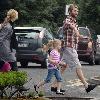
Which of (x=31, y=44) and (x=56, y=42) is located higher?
(x=56, y=42)

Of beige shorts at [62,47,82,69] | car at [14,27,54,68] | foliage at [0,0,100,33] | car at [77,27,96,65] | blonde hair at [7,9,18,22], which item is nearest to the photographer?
blonde hair at [7,9,18,22]

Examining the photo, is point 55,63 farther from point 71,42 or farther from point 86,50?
point 86,50

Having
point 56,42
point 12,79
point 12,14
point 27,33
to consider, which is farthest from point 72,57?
point 27,33

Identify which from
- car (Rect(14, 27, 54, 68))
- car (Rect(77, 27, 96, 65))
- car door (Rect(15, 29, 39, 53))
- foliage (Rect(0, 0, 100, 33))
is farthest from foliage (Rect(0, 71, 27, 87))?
foliage (Rect(0, 0, 100, 33))

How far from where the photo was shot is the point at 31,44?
23219 millimetres

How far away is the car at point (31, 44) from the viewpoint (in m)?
23.2

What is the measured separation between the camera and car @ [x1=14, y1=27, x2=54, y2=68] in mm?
23156

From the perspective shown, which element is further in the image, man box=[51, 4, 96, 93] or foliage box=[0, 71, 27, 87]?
man box=[51, 4, 96, 93]

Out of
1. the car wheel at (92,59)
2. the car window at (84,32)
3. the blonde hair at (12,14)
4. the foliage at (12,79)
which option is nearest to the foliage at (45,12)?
the car window at (84,32)

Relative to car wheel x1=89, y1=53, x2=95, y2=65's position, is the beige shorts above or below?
above

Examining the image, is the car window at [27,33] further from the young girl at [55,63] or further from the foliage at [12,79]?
the foliage at [12,79]

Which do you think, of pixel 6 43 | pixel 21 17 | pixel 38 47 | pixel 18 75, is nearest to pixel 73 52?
pixel 6 43

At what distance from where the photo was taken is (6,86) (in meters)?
11.1

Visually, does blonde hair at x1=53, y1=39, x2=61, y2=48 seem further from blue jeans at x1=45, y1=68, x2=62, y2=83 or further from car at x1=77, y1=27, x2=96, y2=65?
car at x1=77, y1=27, x2=96, y2=65
